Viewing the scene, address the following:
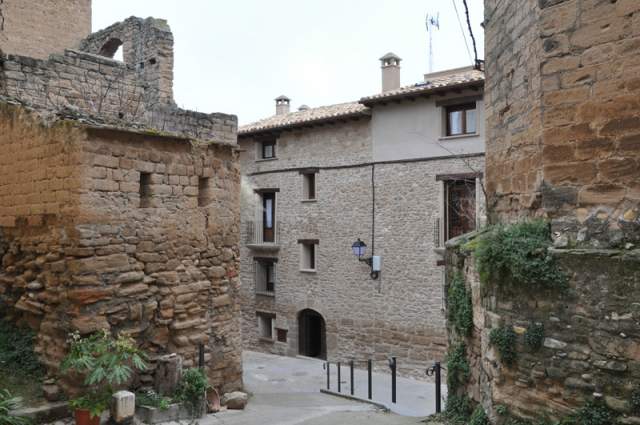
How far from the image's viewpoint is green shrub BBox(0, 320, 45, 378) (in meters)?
6.89

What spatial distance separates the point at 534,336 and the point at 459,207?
12499 millimetres

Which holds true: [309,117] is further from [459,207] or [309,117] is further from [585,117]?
[585,117]

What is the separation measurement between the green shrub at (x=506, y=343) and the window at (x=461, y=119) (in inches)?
492

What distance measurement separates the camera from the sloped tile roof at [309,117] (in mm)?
18781

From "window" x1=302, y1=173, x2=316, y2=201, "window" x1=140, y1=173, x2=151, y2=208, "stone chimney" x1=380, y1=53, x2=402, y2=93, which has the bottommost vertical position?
"window" x1=140, y1=173, x2=151, y2=208

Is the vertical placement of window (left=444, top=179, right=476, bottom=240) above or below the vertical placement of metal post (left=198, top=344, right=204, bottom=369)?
above

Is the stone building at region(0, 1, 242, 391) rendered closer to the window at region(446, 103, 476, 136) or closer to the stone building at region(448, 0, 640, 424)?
the stone building at region(448, 0, 640, 424)

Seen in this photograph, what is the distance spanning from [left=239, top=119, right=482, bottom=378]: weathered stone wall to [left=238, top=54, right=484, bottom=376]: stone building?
37mm

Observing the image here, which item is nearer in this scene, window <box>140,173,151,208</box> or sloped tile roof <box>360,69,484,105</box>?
window <box>140,173,151,208</box>

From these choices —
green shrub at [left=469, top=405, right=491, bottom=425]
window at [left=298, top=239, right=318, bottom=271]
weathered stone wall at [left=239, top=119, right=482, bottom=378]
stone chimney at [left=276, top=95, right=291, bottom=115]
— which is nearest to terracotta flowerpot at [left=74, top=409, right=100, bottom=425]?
green shrub at [left=469, top=405, right=491, bottom=425]

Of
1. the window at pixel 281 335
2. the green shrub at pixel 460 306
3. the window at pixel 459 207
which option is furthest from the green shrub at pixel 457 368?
the window at pixel 281 335

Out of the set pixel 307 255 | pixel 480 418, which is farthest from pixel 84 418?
pixel 307 255

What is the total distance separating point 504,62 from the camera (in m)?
5.60

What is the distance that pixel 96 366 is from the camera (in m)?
6.21
